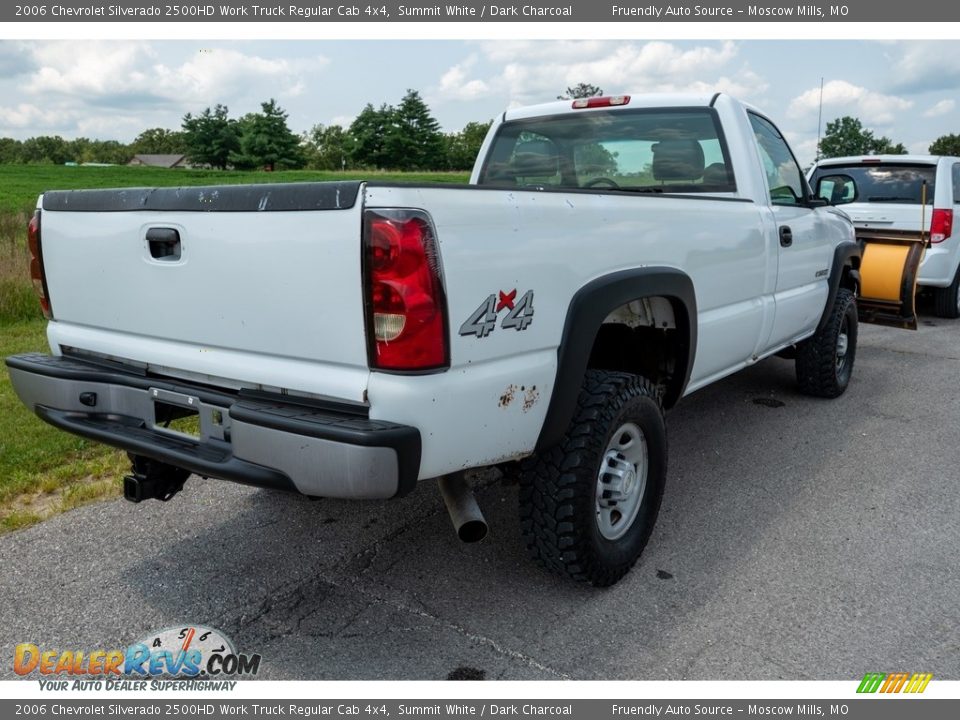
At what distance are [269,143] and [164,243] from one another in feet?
257

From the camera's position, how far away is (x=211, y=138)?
77062mm

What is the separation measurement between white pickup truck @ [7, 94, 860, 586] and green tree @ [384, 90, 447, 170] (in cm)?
7165

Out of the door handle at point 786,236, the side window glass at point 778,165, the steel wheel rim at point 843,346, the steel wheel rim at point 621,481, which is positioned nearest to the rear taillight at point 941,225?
the steel wheel rim at point 843,346

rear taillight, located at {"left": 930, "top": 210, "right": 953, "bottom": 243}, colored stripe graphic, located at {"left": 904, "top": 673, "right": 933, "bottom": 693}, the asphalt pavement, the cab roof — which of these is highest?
the cab roof

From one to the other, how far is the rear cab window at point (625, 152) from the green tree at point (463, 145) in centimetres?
6327

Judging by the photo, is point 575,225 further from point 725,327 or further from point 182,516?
point 182,516

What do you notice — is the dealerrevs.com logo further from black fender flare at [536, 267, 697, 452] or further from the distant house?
the distant house

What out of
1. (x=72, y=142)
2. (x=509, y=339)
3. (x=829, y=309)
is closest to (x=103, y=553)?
(x=509, y=339)

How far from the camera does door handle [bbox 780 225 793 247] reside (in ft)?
14.8

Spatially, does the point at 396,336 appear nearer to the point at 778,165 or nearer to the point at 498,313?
the point at 498,313

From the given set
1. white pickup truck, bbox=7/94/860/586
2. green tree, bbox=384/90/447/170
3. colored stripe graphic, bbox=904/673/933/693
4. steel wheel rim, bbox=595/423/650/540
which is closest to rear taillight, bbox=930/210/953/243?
white pickup truck, bbox=7/94/860/586

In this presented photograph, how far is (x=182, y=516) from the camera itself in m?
3.81

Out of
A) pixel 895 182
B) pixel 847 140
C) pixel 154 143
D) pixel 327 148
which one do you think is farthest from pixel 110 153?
pixel 895 182

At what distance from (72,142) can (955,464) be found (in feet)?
435
